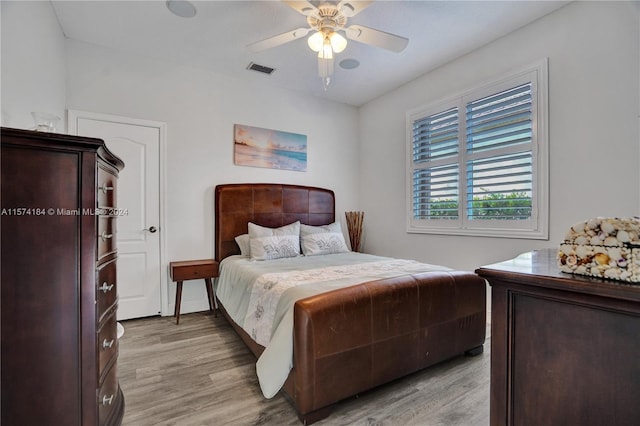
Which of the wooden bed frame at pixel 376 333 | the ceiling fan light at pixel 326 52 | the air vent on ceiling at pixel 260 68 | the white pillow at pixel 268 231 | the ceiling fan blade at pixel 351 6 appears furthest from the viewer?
the air vent on ceiling at pixel 260 68

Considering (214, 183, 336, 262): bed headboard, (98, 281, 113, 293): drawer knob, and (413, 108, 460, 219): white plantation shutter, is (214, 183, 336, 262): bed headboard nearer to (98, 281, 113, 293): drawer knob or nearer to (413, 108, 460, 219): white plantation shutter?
(413, 108, 460, 219): white plantation shutter

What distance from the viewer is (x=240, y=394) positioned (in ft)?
6.29

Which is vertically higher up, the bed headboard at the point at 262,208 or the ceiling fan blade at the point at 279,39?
the ceiling fan blade at the point at 279,39

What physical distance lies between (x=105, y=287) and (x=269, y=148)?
2.94 metres

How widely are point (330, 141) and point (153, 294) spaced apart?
3153mm

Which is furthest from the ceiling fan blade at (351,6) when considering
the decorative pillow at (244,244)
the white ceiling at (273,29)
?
the decorative pillow at (244,244)

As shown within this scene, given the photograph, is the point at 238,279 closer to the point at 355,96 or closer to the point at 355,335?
the point at 355,335

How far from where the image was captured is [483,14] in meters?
2.62

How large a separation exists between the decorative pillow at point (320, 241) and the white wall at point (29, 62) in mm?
2605

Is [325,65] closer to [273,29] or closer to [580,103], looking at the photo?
[273,29]

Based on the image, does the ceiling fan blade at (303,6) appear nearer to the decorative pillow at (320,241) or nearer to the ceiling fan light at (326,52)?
the ceiling fan light at (326,52)

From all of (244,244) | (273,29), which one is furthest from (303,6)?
(244,244)

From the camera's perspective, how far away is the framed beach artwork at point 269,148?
3.86m

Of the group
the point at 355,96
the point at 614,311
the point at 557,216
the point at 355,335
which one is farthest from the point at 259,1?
the point at 557,216
